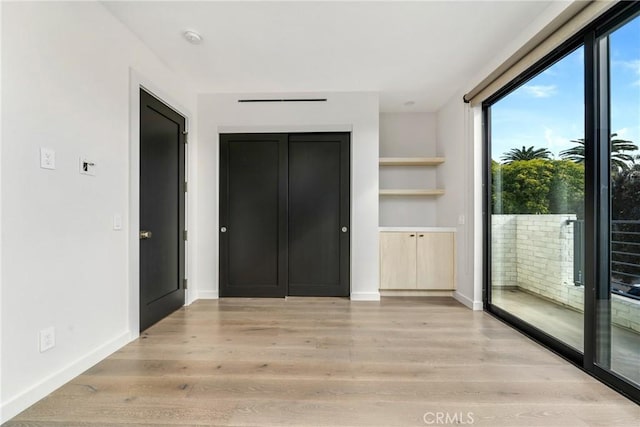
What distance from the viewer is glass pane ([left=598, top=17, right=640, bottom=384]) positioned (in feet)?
5.54

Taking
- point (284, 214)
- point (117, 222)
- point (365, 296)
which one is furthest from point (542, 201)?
point (117, 222)

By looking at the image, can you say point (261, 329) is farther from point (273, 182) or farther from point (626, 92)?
point (626, 92)

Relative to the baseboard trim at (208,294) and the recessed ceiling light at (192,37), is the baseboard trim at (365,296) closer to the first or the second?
the baseboard trim at (208,294)

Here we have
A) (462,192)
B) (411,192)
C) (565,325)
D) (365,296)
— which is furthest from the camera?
(411,192)

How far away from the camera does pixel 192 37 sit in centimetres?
253

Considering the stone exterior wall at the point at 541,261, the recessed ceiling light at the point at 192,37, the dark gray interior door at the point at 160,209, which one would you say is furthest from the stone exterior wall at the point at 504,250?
the dark gray interior door at the point at 160,209

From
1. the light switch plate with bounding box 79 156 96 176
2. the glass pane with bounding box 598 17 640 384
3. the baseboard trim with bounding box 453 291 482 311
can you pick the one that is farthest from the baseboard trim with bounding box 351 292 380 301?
the light switch plate with bounding box 79 156 96 176

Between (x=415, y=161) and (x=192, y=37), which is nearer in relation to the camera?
(x=192, y=37)

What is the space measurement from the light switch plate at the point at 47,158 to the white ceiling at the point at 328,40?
1.23 meters

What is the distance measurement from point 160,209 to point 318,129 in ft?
6.65

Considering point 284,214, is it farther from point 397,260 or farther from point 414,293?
point 414,293

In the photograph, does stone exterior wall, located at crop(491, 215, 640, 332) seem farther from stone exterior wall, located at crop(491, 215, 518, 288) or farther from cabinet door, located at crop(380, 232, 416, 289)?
cabinet door, located at crop(380, 232, 416, 289)

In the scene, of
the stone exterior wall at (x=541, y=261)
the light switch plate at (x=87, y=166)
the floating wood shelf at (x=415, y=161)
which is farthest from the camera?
the floating wood shelf at (x=415, y=161)

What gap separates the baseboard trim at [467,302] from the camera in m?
3.30
